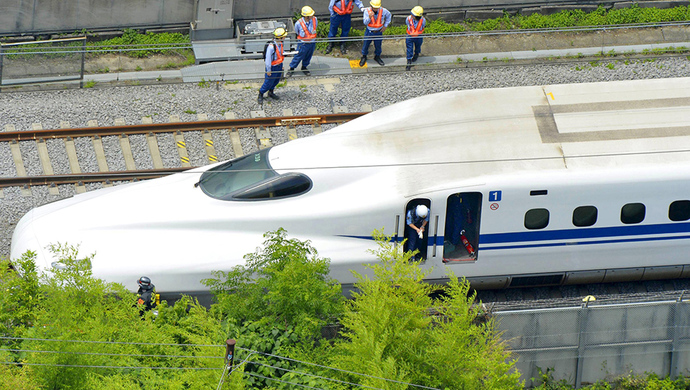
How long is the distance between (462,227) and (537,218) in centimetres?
118

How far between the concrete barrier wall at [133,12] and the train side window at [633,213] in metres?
10.7

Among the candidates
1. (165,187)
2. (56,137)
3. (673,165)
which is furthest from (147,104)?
(673,165)

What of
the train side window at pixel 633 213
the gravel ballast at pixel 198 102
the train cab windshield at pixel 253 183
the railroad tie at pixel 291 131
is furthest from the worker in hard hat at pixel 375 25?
the train side window at pixel 633 213

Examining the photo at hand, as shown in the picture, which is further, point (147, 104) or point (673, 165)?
point (147, 104)

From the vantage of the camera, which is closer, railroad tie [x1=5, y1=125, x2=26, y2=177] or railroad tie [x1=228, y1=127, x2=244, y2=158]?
railroad tie [x1=5, y1=125, x2=26, y2=177]

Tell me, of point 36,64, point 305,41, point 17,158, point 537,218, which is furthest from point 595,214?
point 36,64

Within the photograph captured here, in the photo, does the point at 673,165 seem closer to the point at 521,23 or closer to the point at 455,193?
the point at 455,193

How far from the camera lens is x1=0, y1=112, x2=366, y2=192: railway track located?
1472 centimetres

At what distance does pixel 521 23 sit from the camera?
21.2 m

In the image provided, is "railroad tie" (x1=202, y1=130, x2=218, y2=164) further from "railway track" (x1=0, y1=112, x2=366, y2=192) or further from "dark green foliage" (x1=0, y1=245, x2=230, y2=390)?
"dark green foliage" (x1=0, y1=245, x2=230, y2=390)

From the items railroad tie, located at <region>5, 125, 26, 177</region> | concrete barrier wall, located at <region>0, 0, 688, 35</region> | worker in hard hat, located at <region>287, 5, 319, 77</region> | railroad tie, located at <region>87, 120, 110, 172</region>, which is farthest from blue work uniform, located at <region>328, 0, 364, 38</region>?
railroad tie, located at <region>5, 125, 26, 177</region>

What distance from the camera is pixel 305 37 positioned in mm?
18125

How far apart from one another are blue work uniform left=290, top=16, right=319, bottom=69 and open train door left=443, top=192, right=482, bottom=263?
7.38m

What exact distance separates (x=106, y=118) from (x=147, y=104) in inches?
37.5
